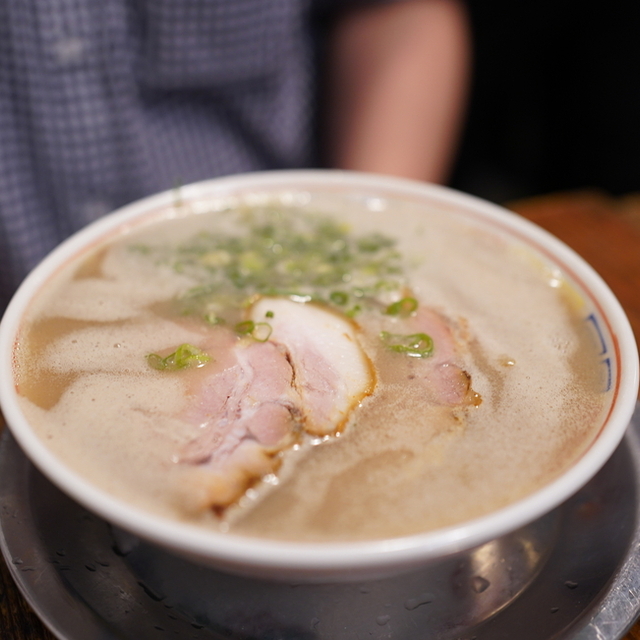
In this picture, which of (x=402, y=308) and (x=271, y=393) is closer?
(x=271, y=393)

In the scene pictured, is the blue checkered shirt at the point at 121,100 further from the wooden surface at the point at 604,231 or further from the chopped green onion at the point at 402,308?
the chopped green onion at the point at 402,308

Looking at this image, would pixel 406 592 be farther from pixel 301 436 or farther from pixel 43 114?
pixel 43 114

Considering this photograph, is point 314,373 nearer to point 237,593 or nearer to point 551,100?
point 237,593

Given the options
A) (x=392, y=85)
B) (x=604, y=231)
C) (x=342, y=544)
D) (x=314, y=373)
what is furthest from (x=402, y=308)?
(x=392, y=85)

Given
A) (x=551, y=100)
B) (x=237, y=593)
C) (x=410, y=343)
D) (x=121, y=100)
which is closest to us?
(x=237, y=593)

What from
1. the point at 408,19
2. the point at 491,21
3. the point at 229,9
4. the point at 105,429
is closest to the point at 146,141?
the point at 229,9

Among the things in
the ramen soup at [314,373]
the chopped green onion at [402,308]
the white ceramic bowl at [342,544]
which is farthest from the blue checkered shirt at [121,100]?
the chopped green onion at [402,308]
